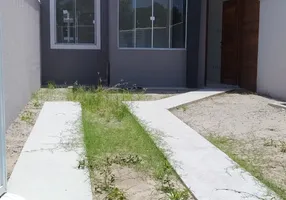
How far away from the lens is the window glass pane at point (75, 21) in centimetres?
1197

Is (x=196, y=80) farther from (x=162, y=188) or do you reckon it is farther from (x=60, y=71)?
(x=162, y=188)

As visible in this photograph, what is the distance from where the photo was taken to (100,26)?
1193cm

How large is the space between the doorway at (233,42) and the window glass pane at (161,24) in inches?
76.0

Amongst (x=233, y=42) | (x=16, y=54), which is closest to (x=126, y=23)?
(x=233, y=42)

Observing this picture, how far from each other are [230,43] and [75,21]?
177 inches

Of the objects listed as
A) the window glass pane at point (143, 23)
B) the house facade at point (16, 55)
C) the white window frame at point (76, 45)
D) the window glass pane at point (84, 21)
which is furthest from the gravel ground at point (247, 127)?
the window glass pane at point (84, 21)

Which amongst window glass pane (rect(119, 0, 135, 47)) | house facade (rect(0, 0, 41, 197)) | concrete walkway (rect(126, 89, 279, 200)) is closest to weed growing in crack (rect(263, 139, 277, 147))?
concrete walkway (rect(126, 89, 279, 200))

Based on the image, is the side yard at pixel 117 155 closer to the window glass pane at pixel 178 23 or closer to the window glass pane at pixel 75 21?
the window glass pane at pixel 178 23

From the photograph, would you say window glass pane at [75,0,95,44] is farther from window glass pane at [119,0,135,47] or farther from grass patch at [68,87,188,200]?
grass patch at [68,87,188,200]

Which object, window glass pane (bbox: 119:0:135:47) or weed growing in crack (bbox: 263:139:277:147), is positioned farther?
window glass pane (bbox: 119:0:135:47)

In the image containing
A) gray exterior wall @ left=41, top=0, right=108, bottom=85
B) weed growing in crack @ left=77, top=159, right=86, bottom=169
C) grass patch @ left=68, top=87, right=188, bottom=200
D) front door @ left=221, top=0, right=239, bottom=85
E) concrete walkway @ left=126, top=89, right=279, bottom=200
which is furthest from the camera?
gray exterior wall @ left=41, top=0, right=108, bottom=85

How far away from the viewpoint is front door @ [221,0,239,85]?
1170 cm

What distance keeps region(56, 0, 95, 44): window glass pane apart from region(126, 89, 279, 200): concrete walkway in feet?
20.0

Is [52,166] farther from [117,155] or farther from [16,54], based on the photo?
[16,54]
